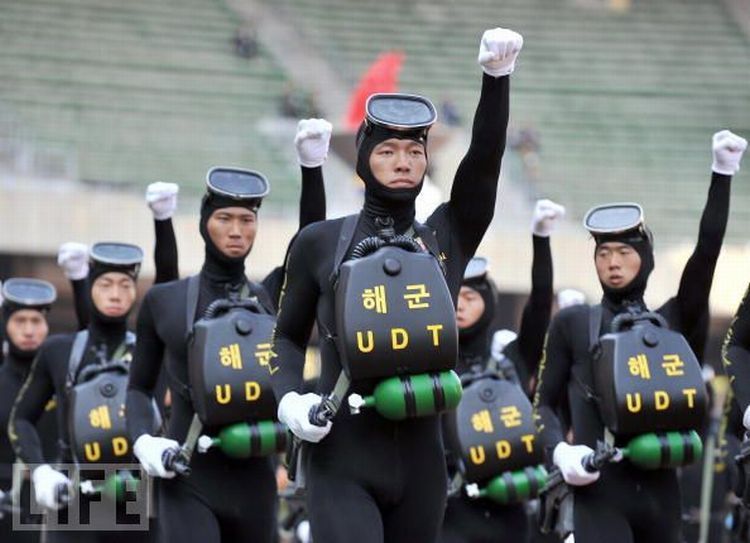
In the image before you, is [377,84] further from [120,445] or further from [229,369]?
[229,369]

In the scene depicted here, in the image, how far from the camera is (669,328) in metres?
8.27

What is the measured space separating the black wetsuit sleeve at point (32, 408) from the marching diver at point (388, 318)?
3.97 metres

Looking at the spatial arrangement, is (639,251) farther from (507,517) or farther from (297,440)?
(297,440)

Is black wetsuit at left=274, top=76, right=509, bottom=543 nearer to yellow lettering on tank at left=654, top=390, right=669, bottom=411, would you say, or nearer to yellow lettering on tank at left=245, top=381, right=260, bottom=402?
yellow lettering on tank at left=245, top=381, right=260, bottom=402

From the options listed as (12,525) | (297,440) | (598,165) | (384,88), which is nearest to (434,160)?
(384,88)

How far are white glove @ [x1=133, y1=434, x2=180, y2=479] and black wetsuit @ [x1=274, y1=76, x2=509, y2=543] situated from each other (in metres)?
1.25

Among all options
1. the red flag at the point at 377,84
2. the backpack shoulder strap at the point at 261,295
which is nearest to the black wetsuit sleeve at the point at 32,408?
the backpack shoulder strap at the point at 261,295

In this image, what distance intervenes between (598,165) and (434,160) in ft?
22.7

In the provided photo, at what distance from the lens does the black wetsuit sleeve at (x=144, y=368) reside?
8.25 metres

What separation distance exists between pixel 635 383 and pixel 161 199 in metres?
2.52

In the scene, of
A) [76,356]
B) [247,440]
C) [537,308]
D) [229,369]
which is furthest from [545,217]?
[76,356]

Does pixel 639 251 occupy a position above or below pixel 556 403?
above

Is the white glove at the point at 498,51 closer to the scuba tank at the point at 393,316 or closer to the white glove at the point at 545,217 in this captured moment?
the scuba tank at the point at 393,316

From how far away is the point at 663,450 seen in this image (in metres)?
7.89
